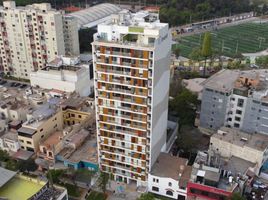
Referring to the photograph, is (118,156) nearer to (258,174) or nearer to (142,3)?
(258,174)

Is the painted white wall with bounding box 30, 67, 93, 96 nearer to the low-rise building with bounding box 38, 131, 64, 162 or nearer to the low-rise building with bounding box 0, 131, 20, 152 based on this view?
the low-rise building with bounding box 38, 131, 64, 162

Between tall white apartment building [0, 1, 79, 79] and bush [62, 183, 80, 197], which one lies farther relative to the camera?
tall white apartment building [0, 1, 79, 79]

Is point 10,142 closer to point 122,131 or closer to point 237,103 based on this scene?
point 122,131

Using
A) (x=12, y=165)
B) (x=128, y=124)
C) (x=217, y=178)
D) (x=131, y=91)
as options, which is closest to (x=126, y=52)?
(x=131, y=91)

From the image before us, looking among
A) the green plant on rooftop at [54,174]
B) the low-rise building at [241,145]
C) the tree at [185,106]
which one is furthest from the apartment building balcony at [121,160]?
the tree at [185,106]

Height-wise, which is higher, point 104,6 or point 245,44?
point 104,6

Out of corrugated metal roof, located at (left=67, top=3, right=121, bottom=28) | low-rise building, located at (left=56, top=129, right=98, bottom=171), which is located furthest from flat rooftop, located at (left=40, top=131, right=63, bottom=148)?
corrugated metal roof, located at (left=67, top=3, right=121, bottom=28)

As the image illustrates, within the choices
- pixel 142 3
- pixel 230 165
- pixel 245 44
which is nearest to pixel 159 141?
pixel 230 165
